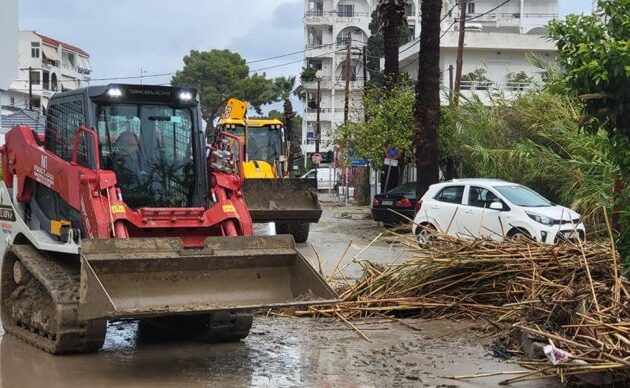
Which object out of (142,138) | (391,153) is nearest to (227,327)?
(142,138)

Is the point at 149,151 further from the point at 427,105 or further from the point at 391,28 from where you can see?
the point at 391,28

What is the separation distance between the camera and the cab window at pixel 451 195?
18.5m

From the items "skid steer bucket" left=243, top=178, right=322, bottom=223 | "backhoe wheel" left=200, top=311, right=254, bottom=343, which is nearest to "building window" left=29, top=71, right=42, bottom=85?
"skid steer bucket" left=243, top=178, right=322, bottom=223

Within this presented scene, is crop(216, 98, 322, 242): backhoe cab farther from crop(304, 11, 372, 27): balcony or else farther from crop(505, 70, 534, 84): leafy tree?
crop(304, 11, 372, 27): balcony

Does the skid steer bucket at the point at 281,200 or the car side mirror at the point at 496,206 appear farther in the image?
the skid steer bucket at the point at 281,200

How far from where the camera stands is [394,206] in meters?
24.9

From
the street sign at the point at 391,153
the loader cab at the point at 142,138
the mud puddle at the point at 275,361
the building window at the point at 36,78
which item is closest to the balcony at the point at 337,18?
the building window at the point at 36,78

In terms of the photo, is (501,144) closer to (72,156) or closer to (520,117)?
(520,117)

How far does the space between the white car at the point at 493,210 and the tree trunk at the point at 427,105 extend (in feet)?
17.4

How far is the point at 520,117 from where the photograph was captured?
2525cm

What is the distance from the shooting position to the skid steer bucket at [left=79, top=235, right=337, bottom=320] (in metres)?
7.82

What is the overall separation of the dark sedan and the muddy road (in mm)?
13935

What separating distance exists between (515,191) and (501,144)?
8571 millimetres

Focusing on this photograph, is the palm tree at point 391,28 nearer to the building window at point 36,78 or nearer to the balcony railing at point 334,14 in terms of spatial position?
the balcony railing at point 334,14
